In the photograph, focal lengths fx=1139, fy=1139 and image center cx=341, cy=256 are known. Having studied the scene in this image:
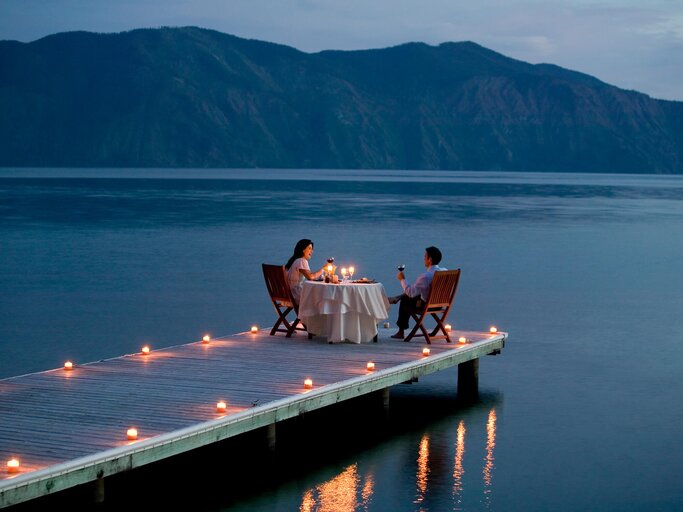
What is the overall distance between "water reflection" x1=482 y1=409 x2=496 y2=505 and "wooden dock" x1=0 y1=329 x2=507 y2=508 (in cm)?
77

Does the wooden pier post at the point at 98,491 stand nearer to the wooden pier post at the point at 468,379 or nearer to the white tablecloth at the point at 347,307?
the white tablecloth at the point at 347,307

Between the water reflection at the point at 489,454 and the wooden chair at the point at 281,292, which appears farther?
the wooden chair at the point at 281,292

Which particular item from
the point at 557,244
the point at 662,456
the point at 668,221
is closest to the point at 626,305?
the point at 662,456

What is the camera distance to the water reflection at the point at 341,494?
28.2 ft

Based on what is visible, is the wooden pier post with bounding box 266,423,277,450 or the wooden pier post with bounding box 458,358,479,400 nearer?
the wooden pier post with bounding box 266,423,277,450

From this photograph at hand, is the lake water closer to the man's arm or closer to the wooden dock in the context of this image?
the wooden dock

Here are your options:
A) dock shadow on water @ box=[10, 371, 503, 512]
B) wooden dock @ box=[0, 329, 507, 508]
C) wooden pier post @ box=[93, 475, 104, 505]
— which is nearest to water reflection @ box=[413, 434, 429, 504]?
dock shadow on water @ box=[10, 371, 503, 512]

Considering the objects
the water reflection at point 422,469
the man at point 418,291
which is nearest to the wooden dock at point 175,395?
the man at point 418,291

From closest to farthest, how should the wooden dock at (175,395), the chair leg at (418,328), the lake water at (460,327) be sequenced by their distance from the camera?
the wooden dock at (175,395) → the lake water at (460,327) → the chair leg at (418,328)

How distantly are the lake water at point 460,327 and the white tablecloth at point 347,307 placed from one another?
0.94 metres

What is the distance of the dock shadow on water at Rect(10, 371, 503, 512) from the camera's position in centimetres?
862

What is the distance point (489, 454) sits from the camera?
1036 cm

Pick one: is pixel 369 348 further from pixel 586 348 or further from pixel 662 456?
pixel 586 348

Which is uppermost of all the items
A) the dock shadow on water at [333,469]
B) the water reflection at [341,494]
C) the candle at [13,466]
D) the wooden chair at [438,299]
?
the wooden chair at [438,299]
